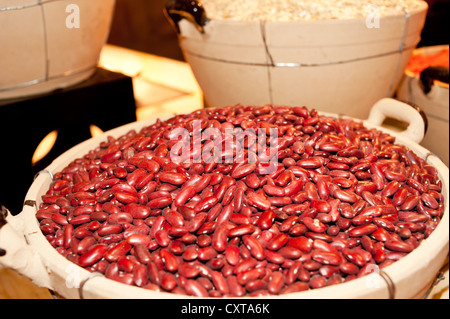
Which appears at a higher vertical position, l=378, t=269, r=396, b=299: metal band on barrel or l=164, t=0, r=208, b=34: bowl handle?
l=164, t=0, r=208, b=34: bowl handle

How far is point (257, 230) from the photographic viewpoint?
0.60m

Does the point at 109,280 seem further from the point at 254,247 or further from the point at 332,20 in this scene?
the point at 332,20

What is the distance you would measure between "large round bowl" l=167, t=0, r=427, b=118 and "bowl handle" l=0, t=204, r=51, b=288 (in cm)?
71

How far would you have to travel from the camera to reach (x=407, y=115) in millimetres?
941

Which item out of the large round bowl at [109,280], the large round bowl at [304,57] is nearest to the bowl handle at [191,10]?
the large round bowl at [304,57]

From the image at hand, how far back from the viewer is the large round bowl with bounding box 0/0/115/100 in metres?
0.90

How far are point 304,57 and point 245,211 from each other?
1.90 feet

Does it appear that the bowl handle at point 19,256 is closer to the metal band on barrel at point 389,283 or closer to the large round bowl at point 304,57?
the metal band on barrel at point 389,283

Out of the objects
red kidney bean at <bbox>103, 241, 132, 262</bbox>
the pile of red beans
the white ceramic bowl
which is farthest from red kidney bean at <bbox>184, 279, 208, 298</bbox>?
the white ceramic bowl

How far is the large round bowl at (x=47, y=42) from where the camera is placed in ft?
2.96

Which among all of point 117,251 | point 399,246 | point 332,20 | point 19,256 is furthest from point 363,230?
point 332,20

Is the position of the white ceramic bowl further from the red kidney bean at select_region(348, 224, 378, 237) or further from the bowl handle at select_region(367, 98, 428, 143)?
the red kidney bean at select_region(348, 224, 378, 237)

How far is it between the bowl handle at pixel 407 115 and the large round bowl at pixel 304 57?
0.16m
